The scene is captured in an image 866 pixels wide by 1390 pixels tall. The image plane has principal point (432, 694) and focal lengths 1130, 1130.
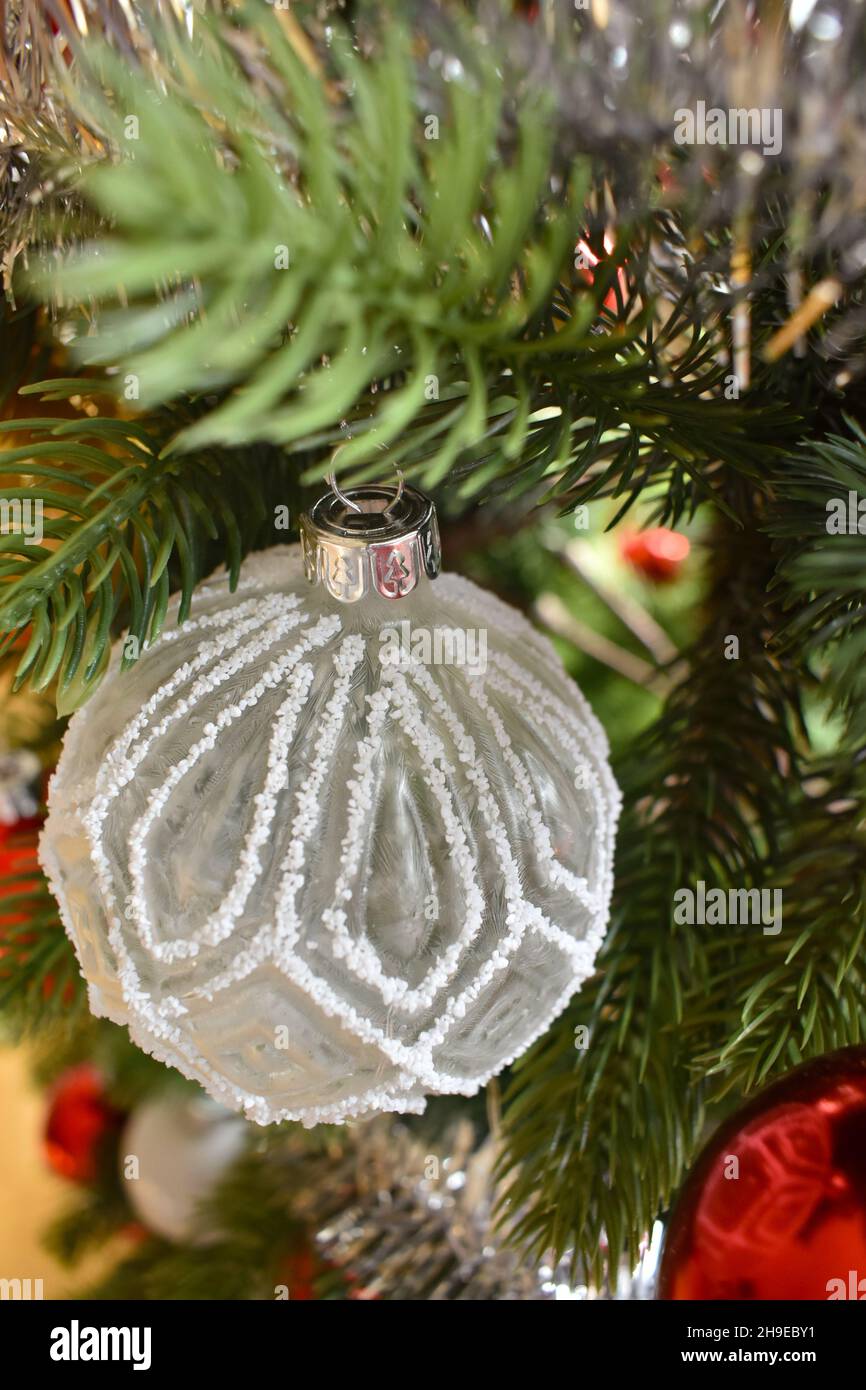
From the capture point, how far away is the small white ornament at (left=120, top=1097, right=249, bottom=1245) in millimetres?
697

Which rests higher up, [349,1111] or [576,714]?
[576,714]

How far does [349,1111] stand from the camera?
0.37 meters

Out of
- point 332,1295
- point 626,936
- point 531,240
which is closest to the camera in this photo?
point 531,240

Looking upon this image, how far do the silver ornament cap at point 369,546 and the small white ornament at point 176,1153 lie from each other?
17.9 inches

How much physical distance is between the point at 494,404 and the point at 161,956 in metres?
0.19

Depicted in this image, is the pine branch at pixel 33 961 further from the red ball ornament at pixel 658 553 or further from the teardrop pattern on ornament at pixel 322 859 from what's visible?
the red ball ornament at pixel 658 553

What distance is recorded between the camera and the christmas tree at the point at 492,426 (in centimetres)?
22

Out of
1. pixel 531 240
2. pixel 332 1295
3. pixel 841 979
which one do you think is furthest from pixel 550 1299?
pixel 531 240

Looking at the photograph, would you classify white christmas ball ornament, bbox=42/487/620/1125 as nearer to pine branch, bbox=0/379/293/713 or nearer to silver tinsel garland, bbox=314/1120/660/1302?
pine branch, bbox=0/379/293/713

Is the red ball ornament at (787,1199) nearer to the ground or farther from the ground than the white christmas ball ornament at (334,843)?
nearer to the ground

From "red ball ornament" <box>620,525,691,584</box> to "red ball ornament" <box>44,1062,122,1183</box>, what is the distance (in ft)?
1.58

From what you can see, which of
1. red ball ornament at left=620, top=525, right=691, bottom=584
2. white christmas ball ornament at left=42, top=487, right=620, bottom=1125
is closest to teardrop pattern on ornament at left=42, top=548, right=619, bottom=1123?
white christmas ball ornament at left=42, top=487, right=620, bottom=1125

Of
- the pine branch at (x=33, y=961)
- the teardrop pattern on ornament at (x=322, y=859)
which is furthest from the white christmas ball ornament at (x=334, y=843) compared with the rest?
the pine branch at (x=33, y=961)

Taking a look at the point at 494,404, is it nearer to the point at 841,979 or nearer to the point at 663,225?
the point at 663,225
